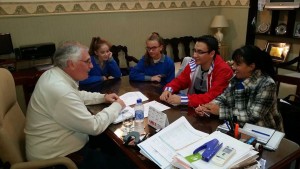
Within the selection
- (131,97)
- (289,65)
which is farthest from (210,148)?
(289,65)

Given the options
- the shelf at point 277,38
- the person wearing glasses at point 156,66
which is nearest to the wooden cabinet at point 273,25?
the shelf at point 277,38

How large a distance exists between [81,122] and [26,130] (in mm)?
358

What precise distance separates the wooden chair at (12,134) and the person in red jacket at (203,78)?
2.67 feet

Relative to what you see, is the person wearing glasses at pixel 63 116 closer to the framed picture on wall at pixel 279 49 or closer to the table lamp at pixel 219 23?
the framed picture on wall at pixel 279 49

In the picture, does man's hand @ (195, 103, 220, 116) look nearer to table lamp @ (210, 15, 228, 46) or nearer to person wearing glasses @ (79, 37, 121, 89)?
person wearing glasses @ (79, 37, 121, 89)

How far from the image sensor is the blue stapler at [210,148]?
3.08ft

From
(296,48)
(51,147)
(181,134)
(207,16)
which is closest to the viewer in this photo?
(181,134)

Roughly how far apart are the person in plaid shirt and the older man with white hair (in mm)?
642

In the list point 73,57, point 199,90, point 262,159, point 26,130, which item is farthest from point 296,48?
point 26,130

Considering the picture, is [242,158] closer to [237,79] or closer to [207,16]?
[237,79]

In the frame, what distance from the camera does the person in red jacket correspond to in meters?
1.67

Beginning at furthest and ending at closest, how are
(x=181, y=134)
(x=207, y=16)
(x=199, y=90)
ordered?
(x=207, y=16) < (x=199, y=90) < (x=181, y=134)

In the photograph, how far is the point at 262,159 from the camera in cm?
103

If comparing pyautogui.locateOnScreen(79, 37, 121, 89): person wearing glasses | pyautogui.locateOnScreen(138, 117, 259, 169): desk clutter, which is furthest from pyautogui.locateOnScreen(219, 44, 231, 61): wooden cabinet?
pyautogui.locateOnScreen(138, 117, 259, 169): desk clutter
